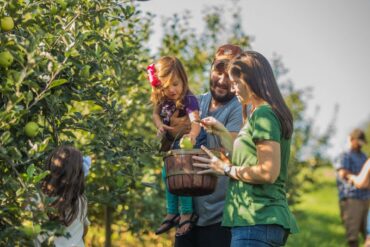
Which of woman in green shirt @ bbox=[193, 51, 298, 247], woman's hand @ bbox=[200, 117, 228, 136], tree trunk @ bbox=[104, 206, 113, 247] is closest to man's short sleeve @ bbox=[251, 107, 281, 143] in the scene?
woman in green shirt @ bbox=[193, 51, 298, 247]

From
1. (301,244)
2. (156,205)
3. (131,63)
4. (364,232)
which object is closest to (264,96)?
(131,63)

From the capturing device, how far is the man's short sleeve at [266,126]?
3.79 meters

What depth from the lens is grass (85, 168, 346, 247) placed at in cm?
850

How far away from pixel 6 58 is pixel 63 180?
2.38 ft

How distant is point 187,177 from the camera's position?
4.23m

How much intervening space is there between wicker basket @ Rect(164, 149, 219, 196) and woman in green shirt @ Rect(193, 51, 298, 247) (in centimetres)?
20

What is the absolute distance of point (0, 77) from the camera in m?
3.91

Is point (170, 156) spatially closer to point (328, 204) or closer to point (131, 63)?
point (131, 63)

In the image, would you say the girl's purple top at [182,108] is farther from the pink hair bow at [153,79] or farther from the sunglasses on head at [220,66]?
the sunglasses on head at [220,66]

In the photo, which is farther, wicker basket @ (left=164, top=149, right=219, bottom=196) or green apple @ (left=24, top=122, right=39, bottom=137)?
wicker basket @ (left=164, top=149, right=219, bottom=196)

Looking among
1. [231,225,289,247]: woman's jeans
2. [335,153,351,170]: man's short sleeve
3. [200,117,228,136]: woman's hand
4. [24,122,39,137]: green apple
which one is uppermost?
[335,153,351,170]: man's short sleeve

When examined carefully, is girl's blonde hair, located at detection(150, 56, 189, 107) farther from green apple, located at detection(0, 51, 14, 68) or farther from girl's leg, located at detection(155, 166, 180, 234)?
green apple, located at detection(0, 51, 14, 68)

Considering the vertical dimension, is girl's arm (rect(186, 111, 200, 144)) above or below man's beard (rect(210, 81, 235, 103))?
below

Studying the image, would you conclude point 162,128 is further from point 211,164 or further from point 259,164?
point 259,164
